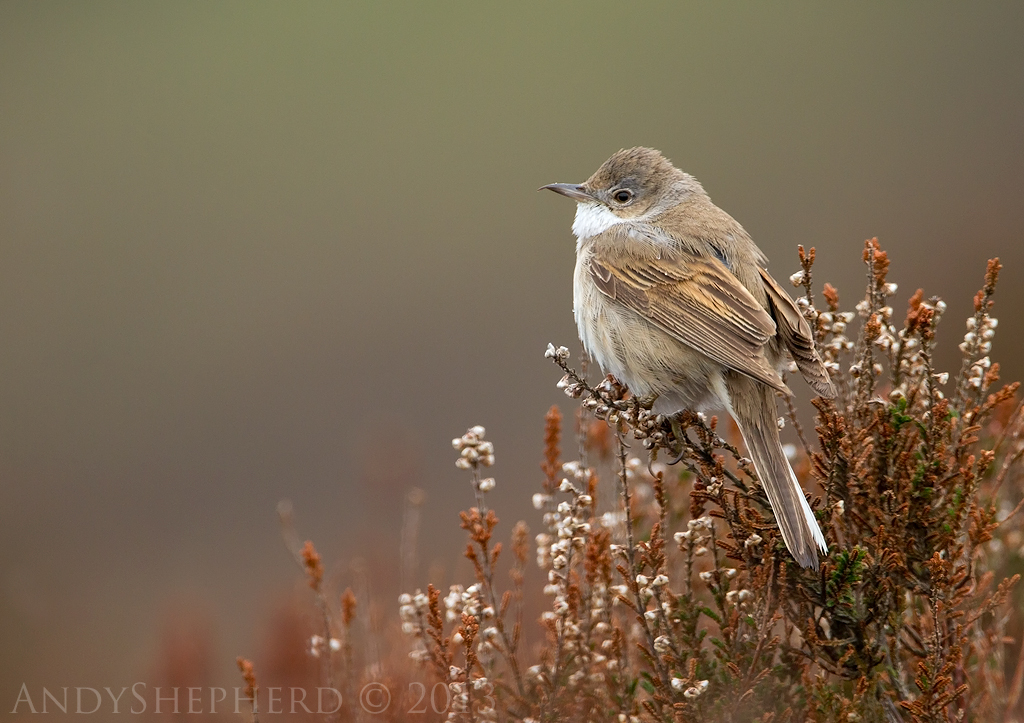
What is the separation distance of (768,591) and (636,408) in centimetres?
109

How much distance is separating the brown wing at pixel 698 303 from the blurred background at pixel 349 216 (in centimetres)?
384

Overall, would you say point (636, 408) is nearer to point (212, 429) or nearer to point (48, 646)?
point (48, 646)

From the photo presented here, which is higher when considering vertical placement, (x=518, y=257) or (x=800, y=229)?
(x=518, y=257)

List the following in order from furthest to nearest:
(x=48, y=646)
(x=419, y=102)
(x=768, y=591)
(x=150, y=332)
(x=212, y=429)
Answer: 1. (x=419, y=102)
2. (x=150, y=332)
3. (x=212, y=429)
4. (x=48, y=646)
5. (x=768, y=591)

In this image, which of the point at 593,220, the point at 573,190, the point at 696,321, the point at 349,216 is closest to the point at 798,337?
the point at 696,321

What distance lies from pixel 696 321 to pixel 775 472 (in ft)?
2.73

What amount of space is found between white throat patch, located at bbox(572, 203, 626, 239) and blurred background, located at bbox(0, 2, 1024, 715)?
11.0 feet

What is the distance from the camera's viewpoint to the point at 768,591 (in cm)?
284

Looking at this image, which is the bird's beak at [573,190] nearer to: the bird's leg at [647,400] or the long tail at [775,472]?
the bird's leg at [647,400]

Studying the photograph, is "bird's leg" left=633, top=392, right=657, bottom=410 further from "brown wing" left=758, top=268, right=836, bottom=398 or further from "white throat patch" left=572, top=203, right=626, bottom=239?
"white throat patch" left=572, top=203, right=626, bottom=239

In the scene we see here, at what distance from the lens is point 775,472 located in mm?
3260

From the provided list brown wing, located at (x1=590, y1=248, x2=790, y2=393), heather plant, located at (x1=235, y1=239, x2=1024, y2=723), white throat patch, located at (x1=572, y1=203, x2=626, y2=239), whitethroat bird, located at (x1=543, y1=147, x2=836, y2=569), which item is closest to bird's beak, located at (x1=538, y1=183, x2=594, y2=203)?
white throat patch, located at (x1=572, y1=203, x2=626, y2=239)

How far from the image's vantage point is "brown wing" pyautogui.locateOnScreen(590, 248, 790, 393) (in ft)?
11.9

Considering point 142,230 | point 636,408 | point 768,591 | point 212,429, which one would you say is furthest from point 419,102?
point 768,591
